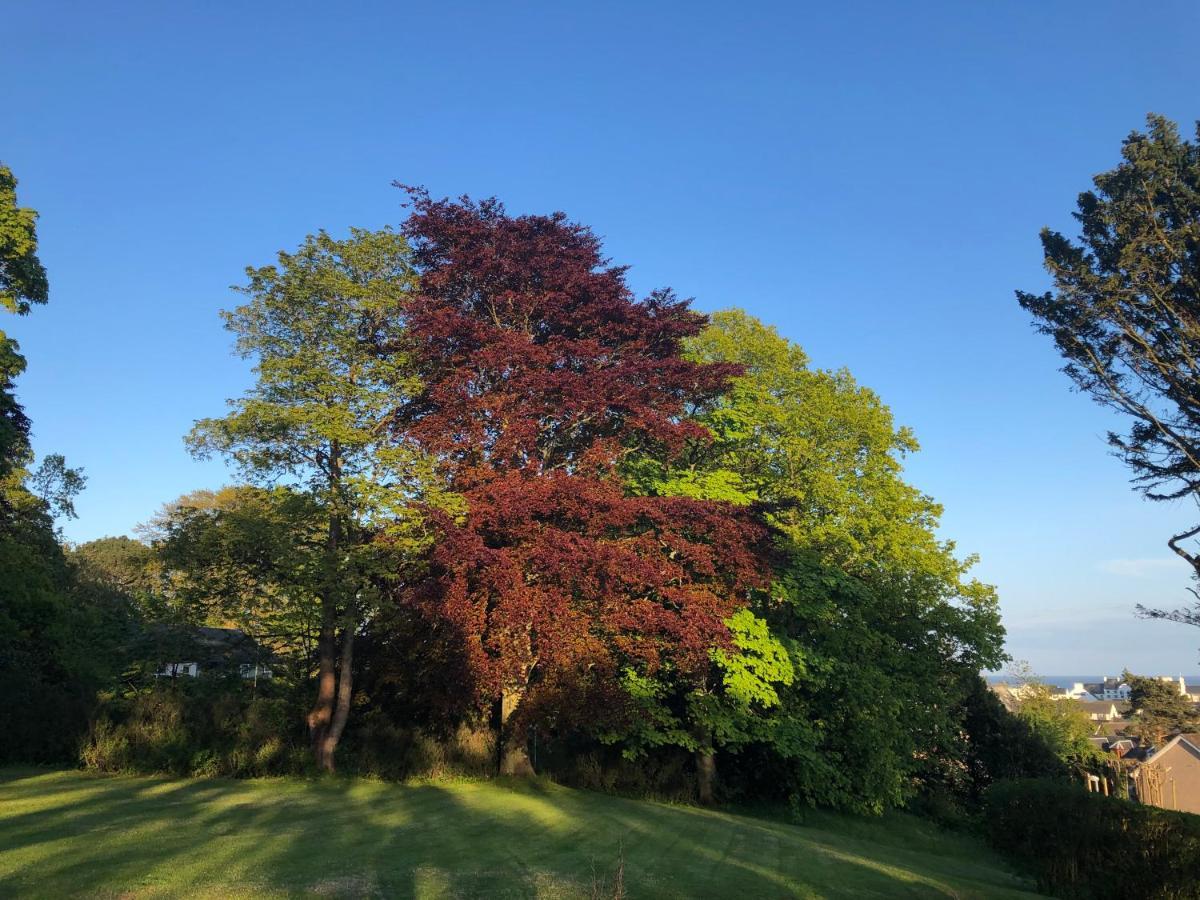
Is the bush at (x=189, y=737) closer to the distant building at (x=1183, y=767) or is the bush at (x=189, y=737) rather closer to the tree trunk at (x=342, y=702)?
the tree trunk at (x=342, y=702)

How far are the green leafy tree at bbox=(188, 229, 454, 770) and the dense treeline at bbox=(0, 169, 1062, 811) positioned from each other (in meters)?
0.09

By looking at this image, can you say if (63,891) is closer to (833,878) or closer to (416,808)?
(416,808)

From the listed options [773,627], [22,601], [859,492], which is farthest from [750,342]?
[22,601]

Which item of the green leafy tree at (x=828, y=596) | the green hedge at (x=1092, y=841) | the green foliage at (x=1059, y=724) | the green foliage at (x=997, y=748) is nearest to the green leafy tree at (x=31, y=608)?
the green leafy tree at (x=828, y=596)

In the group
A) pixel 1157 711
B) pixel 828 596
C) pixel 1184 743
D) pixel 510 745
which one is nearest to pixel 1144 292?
pixel 828 596

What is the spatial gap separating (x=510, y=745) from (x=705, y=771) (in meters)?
6.15

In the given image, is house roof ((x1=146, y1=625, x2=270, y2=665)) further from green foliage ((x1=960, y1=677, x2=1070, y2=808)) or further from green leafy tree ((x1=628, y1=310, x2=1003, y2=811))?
green foliage ((x1=960, y1=677, x2=1070, y2=808))

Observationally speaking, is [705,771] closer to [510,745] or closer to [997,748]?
[510,745]

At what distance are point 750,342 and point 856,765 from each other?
1493cm

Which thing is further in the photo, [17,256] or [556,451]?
[556,451]

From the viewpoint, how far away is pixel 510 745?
64.0 feet

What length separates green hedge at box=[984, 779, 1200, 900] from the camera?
9453 millimetres

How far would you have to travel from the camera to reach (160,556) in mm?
19375

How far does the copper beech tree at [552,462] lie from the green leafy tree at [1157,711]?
154 feet
